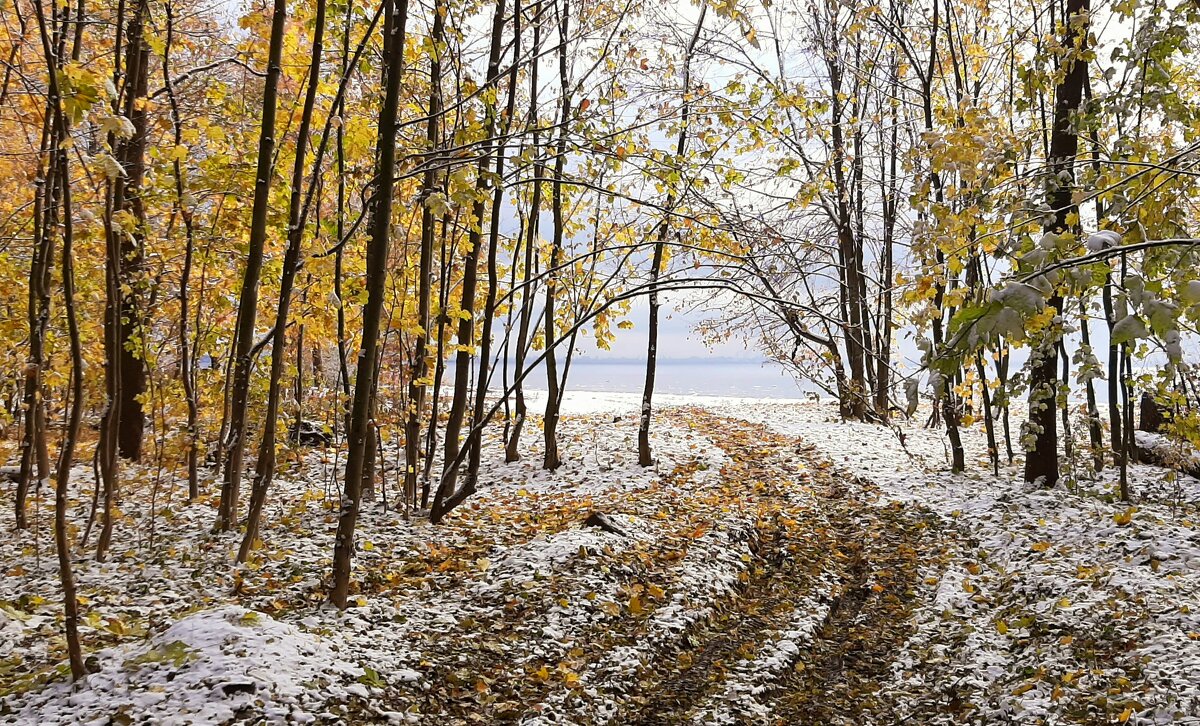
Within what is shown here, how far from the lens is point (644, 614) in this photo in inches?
192

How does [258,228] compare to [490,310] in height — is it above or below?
above

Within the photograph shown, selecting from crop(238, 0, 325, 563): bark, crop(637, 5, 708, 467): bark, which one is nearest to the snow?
crop(238, 0, 325, 563): bark

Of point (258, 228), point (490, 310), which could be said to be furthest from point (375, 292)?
point (490, 310)

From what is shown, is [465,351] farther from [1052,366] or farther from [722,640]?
[1052,366]

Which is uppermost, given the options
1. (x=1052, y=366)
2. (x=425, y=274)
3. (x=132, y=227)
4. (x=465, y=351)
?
(x=132, y=227)

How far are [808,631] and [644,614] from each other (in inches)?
46.0

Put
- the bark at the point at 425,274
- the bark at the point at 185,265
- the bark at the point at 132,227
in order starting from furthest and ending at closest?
the bark at the point at 425,274 → the bark at the point at 185,265 → the bark at the point at 132,227

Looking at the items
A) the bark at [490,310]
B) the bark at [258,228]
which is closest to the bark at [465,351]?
the bark at [490,310]

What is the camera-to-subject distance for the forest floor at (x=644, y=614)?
3531mm

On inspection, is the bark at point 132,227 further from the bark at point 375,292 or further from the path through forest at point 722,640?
the path through forest at point 722,640

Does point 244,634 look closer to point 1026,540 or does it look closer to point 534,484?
point 534,484

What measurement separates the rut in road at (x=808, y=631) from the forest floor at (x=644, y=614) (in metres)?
0.02

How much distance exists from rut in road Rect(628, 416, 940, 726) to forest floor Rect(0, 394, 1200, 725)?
21 millimetres

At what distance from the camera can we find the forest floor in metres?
3.53
